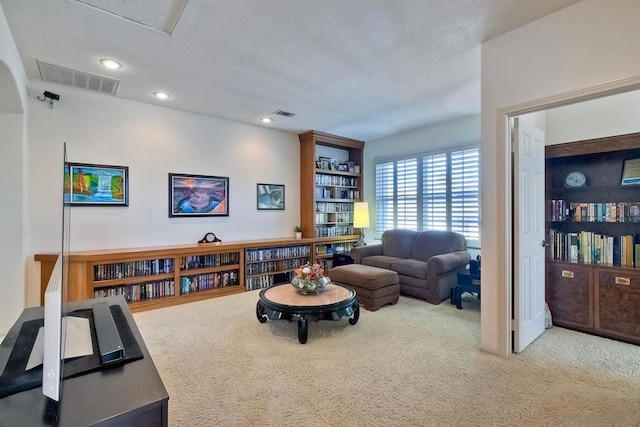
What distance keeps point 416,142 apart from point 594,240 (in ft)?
10.0

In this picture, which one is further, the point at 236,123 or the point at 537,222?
the point at 236,123

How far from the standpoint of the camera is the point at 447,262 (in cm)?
398

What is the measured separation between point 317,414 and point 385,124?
4.40 metres

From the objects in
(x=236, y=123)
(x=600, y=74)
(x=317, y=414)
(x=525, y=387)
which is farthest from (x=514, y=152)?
(x=236, y=123)

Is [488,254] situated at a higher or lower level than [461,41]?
lower

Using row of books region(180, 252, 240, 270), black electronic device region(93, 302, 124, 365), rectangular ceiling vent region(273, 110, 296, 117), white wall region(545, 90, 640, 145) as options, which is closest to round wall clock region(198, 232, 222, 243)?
row of books region(180, 252, 240, 270)

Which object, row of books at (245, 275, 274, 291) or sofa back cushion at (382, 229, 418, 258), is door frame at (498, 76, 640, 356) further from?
row of books at (245, 275, 274, 291)

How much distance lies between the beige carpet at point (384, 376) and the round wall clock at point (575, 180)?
4.94ft

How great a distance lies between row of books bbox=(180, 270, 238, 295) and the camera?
4184 millimetres

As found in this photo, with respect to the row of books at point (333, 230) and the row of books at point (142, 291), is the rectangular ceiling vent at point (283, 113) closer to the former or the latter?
the row of books at point (333, 230)

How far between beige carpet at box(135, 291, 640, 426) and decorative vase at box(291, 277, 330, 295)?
1.17 ft

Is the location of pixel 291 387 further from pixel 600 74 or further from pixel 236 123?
pixel 236 123

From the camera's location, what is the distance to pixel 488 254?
Answer: 8.54 ft

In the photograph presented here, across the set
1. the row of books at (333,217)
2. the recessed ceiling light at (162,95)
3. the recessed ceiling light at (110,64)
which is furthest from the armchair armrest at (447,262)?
the recessed ceiling light at (110,64)
